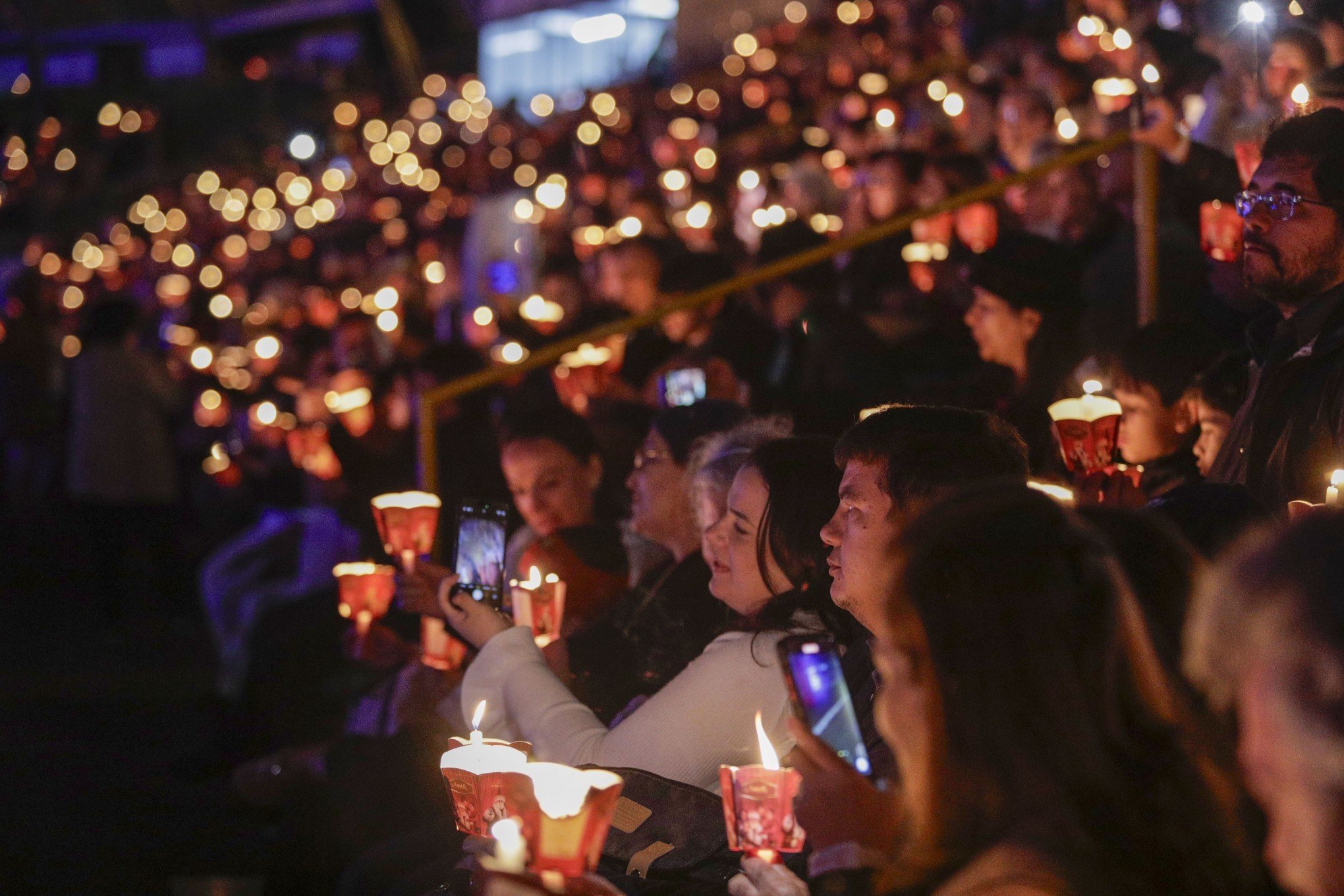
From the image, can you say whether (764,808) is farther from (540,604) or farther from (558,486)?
(558,486)

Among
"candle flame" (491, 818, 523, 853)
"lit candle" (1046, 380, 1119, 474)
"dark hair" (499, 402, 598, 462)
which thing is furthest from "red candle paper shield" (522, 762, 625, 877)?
"dark hair" (499, 402, 598, 462)

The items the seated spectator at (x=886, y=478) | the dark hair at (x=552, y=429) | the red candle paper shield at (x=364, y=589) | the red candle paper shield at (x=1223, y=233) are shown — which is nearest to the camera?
the seated spectator at (x=886, y=478)

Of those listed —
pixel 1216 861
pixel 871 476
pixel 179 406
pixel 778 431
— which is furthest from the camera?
pixel 179 406

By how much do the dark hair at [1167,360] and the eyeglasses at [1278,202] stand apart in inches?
19.3

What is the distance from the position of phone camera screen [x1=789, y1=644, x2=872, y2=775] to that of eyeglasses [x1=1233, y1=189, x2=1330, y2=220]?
1.68m

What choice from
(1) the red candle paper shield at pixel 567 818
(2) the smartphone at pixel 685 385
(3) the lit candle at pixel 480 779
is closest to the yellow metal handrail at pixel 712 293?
(2) the smartphone at pixel 685 385

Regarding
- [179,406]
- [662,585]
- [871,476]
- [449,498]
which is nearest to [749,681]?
[871,476]

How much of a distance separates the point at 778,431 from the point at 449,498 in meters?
2.20

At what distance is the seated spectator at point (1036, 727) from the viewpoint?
1.51 meters

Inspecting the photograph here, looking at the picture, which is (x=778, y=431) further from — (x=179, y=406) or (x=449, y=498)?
(x=179, y=406)

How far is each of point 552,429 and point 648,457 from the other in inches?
22.8

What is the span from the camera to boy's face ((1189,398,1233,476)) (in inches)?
136

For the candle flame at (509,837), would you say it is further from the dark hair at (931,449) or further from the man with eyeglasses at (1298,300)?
the man with eyeglasses at (1298,300)

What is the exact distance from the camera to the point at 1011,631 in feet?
5.20
